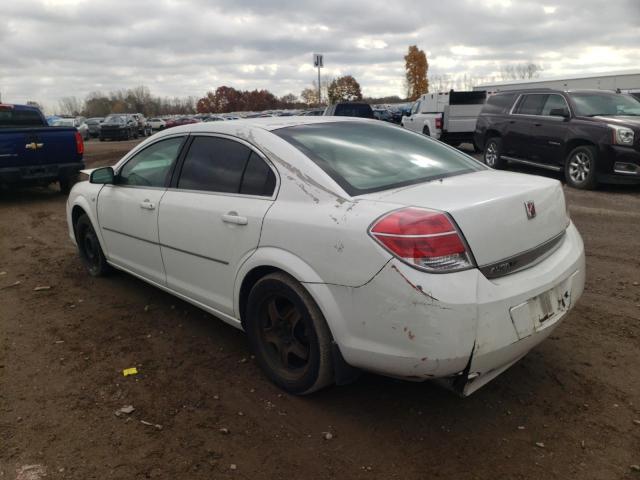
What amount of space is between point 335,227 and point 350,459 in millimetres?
1123

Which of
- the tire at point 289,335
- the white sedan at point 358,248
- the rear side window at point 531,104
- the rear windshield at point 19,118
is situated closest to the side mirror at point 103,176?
the white sedan at point 358,248

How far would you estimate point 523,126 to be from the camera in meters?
10.9

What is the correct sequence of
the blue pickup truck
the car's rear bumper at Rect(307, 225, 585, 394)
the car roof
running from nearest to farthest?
1. the car's rear bumper at Rect(307, 225, 585, 394)
2. the car roof
3. the blue pickup truck

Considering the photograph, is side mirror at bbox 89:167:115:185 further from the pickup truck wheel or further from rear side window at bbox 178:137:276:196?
the pickup truck wheel

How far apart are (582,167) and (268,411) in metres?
8.66

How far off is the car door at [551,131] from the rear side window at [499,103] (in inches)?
43.9

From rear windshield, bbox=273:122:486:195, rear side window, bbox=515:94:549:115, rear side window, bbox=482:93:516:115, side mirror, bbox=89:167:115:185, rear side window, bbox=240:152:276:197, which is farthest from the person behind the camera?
rear side window, bbox=482:93:516:115

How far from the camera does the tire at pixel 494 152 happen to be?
38.6 feet

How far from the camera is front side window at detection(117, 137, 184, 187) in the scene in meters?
3.97

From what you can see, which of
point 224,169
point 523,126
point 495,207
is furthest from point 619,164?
point 224,169

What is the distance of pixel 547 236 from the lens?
9.36ft

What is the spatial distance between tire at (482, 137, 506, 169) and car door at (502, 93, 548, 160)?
23 centimetres

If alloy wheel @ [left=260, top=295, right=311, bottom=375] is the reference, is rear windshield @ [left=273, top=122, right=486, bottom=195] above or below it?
above

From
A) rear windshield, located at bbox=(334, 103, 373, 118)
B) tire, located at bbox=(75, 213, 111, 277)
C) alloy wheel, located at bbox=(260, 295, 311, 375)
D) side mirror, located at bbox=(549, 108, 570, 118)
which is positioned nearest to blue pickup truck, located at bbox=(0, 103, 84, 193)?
tire, located at bbox=(75, 213, 111, 277)
